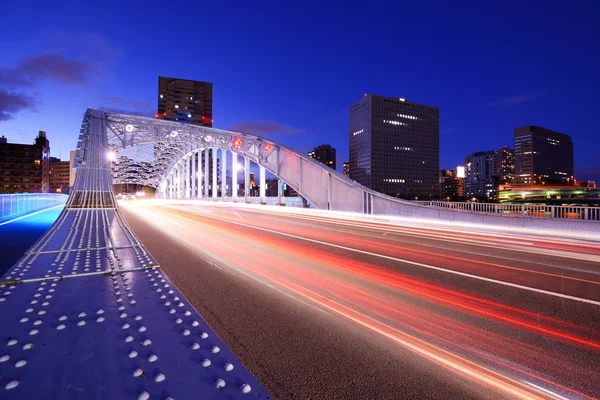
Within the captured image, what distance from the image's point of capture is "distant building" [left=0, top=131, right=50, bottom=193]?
112 m

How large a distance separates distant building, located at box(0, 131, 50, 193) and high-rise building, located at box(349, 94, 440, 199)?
144791mm

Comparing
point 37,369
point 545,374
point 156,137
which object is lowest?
point 545,374

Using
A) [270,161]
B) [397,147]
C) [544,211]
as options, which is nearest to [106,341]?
[544,211]

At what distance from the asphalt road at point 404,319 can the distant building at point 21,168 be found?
139 meters

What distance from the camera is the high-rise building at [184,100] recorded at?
5492 inches

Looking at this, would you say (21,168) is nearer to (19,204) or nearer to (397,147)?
(19,204)

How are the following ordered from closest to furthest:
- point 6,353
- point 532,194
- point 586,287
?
point 6,353 < point 586,287 < point 532,194

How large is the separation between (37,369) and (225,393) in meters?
1.56

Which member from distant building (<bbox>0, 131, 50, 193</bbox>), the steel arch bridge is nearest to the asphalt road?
the steel arch bridge

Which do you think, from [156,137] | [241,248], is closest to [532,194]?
[156,137]

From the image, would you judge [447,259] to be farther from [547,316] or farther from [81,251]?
[81,251]

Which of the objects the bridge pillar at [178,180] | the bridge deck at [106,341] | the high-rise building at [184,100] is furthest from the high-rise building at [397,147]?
the bridge deck at [106,341]

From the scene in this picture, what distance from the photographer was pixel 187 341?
313 cm

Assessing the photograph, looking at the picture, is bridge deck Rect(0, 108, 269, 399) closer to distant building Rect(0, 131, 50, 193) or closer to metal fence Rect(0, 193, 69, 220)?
metal fence Rect(0, 193, 69, 220)
